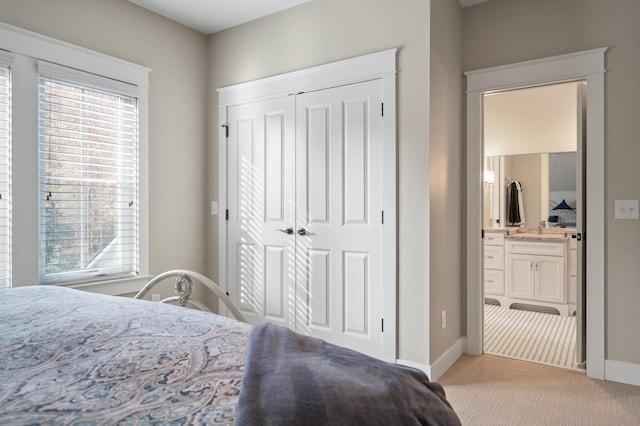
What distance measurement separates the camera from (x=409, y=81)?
276 centimetres

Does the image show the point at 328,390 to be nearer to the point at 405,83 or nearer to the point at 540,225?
the point at 405,83

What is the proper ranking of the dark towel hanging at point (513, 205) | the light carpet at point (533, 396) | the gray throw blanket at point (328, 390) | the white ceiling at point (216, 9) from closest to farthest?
1. the gray throw blanket at point (328, 390)
2. the light carpet at point (533, 396)
3. the white ceiling at point (216, 9)
4. the dark towel hanging at point (513, 205)

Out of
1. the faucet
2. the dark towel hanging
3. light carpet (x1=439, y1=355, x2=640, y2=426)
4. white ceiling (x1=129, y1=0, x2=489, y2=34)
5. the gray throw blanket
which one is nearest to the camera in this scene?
the gray throw blanket

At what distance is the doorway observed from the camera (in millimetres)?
4543

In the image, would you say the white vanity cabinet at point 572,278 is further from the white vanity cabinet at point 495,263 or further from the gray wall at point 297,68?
the gray wall at point 297,68

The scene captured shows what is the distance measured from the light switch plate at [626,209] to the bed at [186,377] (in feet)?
7.91

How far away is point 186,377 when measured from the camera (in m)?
0.90

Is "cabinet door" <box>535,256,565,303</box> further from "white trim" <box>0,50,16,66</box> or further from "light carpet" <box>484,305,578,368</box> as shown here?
"white trim" <box>0,50,16,66</box>

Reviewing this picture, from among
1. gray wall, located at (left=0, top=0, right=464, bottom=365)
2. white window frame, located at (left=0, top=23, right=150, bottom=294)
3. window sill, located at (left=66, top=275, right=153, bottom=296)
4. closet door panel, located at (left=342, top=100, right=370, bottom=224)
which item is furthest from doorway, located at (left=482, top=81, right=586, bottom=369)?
white window frame, located at (left=0, top=23, right=150, bottom=294)

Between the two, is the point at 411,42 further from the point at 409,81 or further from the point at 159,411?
the point at 159,411

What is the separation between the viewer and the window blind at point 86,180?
2768mm

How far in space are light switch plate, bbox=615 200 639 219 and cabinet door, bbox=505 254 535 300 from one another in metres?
2.12

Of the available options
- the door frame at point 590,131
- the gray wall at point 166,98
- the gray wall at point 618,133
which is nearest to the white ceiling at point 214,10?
the gray wall at point 166,98

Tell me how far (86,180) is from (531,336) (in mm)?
3955
